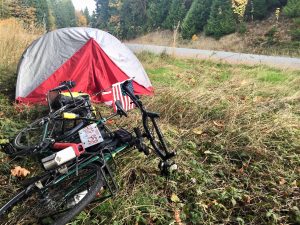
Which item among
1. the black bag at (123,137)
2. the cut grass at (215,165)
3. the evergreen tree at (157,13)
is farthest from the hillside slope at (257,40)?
the black bag at (123,137)

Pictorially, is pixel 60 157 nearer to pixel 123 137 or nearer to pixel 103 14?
pixel 123 137

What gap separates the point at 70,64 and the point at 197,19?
24862 mm

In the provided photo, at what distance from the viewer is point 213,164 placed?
3.87 metres

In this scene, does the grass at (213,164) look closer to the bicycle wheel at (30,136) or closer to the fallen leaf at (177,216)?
the fallen leaf at (177,216)

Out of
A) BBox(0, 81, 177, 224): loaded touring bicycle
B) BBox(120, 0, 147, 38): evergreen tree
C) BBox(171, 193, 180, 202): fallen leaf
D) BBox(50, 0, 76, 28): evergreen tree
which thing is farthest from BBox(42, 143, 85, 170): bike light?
BBox(50, 0, 76, 28): evergreen tree

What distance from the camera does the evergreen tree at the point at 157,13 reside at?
38.0 metres

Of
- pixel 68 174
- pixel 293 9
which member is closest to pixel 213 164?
pixel 68 174

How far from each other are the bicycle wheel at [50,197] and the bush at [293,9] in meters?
22.9

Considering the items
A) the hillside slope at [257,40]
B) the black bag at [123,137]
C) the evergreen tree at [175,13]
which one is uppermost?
the evergreen tree at [175,13]

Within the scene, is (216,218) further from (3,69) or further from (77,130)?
(3,69)

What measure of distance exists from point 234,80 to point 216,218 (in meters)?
4.29

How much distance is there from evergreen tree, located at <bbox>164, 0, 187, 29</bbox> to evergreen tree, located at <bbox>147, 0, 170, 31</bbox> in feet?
7.31

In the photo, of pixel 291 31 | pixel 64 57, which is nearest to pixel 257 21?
pixel 291 31

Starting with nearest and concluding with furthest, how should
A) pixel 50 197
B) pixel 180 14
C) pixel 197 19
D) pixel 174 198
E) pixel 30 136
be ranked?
pixel 50 197, pixel 174 198, pixel 30 136, pixel 197 19, pixel 180 14
